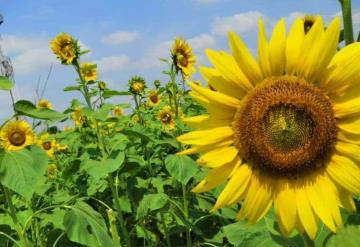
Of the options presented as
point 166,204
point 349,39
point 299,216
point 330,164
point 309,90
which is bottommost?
point 166,204

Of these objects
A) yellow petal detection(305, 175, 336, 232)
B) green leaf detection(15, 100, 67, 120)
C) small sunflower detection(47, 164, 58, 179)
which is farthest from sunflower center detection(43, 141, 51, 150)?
yellow petal detection(305, 175, 336, 232)

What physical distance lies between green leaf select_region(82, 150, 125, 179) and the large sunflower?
4.98 ft

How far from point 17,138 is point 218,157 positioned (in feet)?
13.2

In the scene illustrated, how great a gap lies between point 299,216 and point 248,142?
9.2 inches

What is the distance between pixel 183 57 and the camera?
14.8ft

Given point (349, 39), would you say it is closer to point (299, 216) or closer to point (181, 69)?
point (299, 216)

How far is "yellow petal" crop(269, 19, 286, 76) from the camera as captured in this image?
1408 mm

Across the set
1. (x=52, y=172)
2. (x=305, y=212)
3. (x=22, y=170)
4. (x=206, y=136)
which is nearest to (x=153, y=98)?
(x=52, y=172)

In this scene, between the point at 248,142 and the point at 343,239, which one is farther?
the point at 248,142

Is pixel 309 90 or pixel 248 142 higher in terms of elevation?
pixel 309 90

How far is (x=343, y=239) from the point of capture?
29.4 inches

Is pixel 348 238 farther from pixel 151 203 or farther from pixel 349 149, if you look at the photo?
pixel 151 203

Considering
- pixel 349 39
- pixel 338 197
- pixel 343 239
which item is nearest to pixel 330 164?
pixel 338 197

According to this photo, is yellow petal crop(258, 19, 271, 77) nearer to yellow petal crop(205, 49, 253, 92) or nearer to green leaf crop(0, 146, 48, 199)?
yellow petal crop(205, 49, 253, 92)
